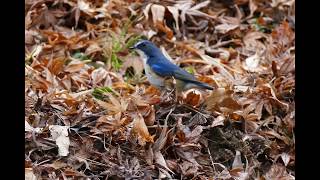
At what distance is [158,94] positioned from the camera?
5.17m

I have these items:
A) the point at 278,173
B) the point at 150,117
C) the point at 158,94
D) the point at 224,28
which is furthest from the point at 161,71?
the point at 224,28

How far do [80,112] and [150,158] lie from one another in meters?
0.59

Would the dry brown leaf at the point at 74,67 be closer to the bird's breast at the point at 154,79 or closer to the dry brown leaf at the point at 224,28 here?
the bird's breast at the point at 154,79

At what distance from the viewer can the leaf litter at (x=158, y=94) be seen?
437cm

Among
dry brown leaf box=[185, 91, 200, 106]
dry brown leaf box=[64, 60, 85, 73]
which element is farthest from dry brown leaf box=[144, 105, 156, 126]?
dry brown leaf box=[64, 60, 85, 73]

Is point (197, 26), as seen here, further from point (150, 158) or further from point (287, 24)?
point (150, 158)

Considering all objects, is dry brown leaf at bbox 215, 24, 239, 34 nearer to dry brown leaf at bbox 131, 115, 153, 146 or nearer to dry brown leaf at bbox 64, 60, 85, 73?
dry brown leaf at bbox 64, 60, 85, 73

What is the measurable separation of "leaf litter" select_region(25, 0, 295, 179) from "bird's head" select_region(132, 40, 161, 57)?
283mm

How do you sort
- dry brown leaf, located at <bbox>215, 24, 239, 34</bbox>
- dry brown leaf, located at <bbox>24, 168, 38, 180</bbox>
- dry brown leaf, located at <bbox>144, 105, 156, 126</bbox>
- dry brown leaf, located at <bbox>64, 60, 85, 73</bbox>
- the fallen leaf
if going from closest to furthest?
dry brown leaf, located at <bbox>24, 168, 38, 180</bbox> → the fallen leaf → dry brown leaf, located at <bbox>144, 105, 156, 126</bbox> → dry brown leaf, located at <bbox>64, 60, 85, 73</bbox> → dry brown leaf, located at <bbox>215, 24, 239, 34</bbox>

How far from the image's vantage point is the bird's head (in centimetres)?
561

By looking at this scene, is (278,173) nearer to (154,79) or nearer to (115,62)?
(154,79)

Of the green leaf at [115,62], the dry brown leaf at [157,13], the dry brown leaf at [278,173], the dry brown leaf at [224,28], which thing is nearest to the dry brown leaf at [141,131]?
the dry brown leaf at [278,173]

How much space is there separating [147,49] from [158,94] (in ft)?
2.02

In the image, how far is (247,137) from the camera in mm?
4887
